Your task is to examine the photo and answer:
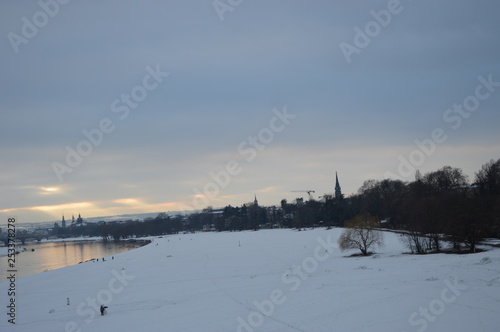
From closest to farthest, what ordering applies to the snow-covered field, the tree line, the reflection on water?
the snow-covered field → the tree line → the reflection on water

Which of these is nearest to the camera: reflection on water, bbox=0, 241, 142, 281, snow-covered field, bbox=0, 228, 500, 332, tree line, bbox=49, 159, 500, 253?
snow-covered field, bbox=0, 228, 500, 332

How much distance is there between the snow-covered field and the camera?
778 inches

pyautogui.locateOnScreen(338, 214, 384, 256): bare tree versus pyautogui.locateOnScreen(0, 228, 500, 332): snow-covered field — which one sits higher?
pyautogui.locateOnScreen(338, 214, 384, 256): bare tree

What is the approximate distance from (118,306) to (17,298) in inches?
565

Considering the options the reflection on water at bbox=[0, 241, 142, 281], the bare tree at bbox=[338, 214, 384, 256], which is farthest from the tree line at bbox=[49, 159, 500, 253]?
the reflection on water at bbox=[0, 241, 142, 281]

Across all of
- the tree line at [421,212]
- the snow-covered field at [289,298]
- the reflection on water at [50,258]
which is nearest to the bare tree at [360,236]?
the tree line at [421,212]

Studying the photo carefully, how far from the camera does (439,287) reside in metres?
24.5

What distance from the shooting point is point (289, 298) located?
2538 cm

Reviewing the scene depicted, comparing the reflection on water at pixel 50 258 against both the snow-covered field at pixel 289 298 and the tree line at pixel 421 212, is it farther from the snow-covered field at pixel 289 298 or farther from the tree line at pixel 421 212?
the tree line at pixel 421 212

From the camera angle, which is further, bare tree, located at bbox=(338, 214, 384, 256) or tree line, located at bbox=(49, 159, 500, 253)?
bare tree, located at bbox=(338, 214, 384, 256)

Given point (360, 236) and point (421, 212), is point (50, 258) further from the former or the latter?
point (421, 212)

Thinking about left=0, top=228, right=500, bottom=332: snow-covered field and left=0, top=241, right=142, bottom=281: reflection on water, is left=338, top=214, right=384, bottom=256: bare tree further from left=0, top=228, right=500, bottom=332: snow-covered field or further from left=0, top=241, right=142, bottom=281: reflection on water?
left=0, top=241, right=142, bottom=281: reflection on water

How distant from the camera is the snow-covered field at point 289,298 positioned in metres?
19.8

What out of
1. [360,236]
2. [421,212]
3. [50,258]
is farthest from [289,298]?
[50,258]
